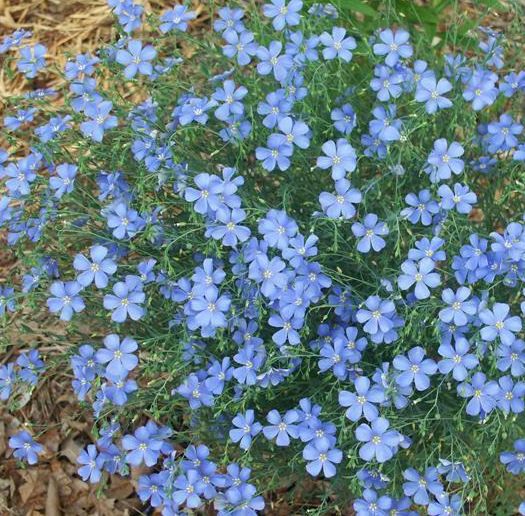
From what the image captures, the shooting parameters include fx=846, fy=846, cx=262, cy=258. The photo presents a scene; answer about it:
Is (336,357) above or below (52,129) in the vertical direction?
below

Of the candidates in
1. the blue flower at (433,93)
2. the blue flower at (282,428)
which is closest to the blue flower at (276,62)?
the blue flower at (433,93)

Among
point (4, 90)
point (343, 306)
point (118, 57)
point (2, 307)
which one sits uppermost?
point (118, 57)

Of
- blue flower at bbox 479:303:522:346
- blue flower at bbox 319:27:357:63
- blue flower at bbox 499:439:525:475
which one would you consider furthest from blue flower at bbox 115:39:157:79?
blue flower at bbox 499:439:525:475

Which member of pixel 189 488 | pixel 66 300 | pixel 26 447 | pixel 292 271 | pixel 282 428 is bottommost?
pixel 26 447

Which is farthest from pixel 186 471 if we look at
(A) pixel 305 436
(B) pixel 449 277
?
(B) pixel 449 277

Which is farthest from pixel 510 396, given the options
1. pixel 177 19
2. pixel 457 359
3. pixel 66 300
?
pixel 177 19

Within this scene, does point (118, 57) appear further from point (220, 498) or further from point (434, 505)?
point (434, 505)

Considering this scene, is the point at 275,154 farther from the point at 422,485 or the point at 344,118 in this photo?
the point at 422,485
